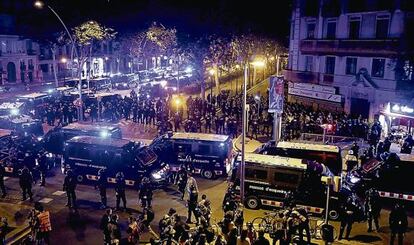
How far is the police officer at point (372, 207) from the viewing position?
15.4 meters

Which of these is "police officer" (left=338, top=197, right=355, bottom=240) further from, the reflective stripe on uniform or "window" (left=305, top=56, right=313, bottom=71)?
"window" (left=305, top=56, right=313, bottom=71)

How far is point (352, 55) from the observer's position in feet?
112

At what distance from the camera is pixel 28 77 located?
2825 inches

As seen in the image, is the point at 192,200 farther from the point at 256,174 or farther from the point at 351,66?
the point at 351,66

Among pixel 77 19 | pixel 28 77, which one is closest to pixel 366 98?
pixel 77 19

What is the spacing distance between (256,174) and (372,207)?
192 inches

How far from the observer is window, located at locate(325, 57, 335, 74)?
36344mm

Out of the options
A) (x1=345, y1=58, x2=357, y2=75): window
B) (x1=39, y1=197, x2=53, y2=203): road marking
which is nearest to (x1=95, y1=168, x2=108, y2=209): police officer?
(x1=39, y1=197, x2=53, y2=203): road marking

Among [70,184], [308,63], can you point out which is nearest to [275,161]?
[70,184]

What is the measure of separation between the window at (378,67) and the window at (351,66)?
5.87 ft

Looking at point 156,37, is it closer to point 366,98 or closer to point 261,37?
point 261,37

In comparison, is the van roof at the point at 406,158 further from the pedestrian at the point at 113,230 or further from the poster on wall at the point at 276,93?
the pedestrian at the point at 113,230

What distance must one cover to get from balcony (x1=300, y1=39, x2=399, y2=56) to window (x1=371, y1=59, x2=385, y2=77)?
62 centimetres

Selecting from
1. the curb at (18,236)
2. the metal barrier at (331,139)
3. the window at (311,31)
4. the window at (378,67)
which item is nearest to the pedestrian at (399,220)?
the metal barrier at (331,139)
